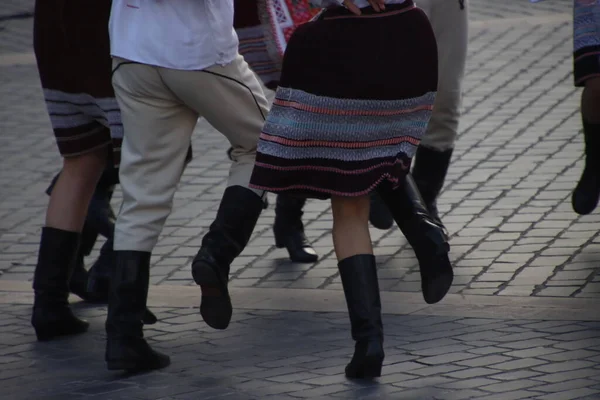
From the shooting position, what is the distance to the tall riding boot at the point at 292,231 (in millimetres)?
5664

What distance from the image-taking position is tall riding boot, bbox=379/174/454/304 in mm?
4168

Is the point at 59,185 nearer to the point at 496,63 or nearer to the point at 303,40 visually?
the point at 303,40

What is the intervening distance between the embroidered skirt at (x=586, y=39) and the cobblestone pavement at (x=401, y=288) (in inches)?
30.7

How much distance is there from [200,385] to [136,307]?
0.36m

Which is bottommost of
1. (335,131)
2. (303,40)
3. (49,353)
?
(49,353)

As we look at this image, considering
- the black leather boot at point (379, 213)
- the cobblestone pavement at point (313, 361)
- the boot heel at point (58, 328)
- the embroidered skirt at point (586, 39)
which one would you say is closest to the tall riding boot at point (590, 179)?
the embroidered skirt at point (586, 39)

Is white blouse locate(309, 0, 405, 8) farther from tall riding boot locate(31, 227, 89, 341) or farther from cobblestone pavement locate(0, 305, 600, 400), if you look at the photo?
tall riding boot locate(31, 227, 89, 341)

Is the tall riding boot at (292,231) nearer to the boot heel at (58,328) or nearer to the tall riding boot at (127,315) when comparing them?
the boot heel at (58,328)

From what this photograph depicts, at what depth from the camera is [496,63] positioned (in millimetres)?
9578

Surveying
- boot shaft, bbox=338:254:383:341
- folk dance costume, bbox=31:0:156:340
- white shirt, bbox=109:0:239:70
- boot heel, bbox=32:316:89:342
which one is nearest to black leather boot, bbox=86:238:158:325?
folk dance costume, bbox=31:0:156:340

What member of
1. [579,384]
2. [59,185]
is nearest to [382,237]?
[59,185]

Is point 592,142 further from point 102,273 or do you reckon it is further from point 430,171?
point 102,273

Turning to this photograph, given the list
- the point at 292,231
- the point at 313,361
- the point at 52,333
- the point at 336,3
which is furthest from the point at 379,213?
the point at 336,3

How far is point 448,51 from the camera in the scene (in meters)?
5.56
